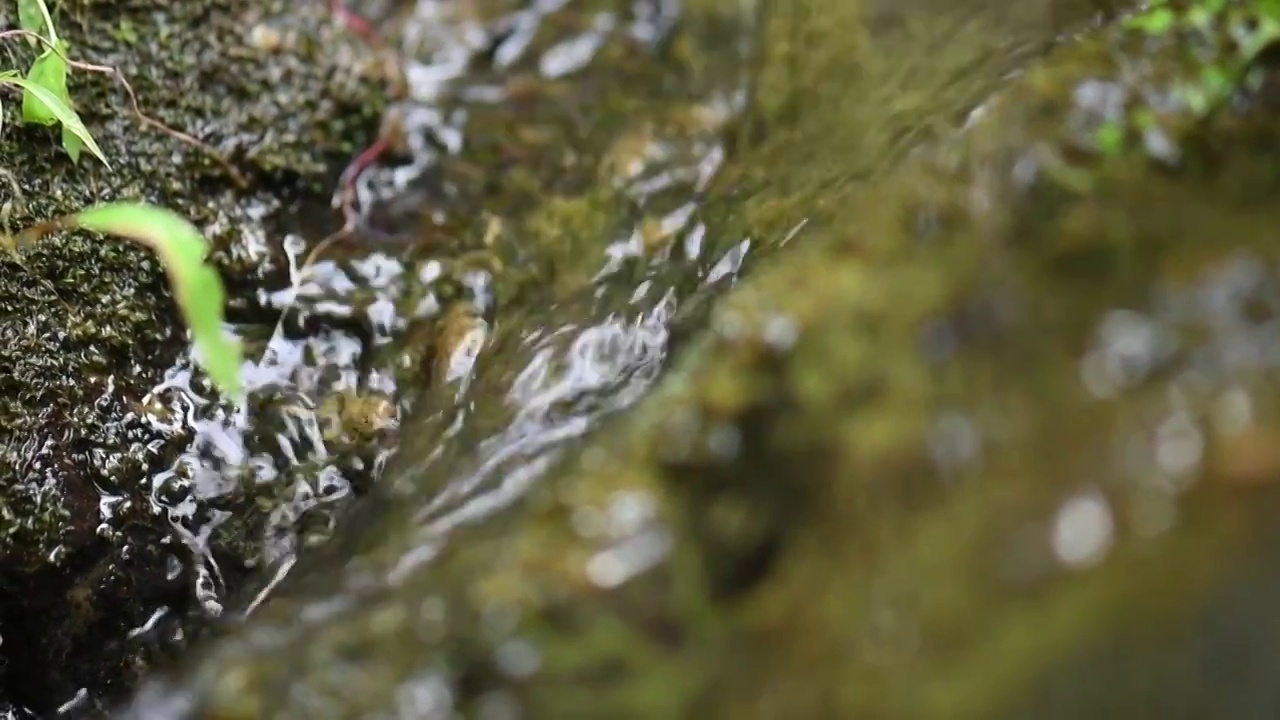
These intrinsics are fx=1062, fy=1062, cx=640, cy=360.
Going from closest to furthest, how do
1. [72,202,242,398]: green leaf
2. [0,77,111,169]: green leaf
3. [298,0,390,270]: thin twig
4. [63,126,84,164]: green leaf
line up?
[72,202,242,398]: green leaf, [0,77,111,169]: green leaf, [63,126,84,164]: green leaf, [298,0,390,270]: thin twig

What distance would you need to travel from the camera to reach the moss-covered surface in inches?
61.5

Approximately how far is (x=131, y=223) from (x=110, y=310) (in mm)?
830

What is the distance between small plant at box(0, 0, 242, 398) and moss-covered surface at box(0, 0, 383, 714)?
0.05 meters

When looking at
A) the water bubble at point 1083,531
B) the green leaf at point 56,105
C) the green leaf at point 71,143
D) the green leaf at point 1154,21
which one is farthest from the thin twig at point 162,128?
the water bubble at point 1083,531

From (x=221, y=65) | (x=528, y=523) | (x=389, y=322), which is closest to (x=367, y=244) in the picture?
(x=389, y=322)

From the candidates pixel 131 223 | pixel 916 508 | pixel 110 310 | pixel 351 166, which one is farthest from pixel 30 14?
pixel 916 508

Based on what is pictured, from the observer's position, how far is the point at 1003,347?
1097 mm

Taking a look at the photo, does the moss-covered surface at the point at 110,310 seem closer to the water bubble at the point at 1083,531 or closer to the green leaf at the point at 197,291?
the green leaf at the point at 197,291

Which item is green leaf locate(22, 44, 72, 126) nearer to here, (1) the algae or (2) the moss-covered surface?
(2) the moss-covered surface

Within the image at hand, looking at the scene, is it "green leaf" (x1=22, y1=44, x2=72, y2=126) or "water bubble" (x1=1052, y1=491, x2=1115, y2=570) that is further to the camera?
"green leaf" (x1=22, y1=44, x2=72, y2=126)

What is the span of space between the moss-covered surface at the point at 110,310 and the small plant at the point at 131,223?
0.16 ft

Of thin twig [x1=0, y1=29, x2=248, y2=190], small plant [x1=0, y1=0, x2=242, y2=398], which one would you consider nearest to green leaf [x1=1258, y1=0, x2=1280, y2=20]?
small plant [x1=0, y1=0, x2=242, y2=398]

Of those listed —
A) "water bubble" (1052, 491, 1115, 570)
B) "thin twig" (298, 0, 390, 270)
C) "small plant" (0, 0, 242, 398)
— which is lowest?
"water bubble" (1052, 491, 1115, 570)

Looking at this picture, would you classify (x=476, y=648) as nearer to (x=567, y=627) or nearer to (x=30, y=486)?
(x=567, y=627)
